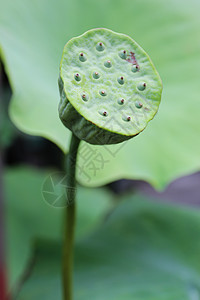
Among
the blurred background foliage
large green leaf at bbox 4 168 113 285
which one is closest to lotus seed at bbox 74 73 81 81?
the blurred background foliage

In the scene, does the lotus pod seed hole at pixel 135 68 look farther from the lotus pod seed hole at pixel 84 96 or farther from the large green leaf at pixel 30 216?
the large green leaf at pixel 30 216

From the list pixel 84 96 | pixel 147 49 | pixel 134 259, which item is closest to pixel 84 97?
pixel 84 96

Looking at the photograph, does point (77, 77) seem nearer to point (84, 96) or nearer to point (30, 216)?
point (84, 96)

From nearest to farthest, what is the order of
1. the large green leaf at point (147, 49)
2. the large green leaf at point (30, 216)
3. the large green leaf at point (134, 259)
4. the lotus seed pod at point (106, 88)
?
the lotus seed pod at point (106, 88), the large green leaf at point (147, 49), the large green leaf at point (134, 259), the large green leaf at point (30, 216)

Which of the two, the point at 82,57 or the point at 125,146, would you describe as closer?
the point at 82,57

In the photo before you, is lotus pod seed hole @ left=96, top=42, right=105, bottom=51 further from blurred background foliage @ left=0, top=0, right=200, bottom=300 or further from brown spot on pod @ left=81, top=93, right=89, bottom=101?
blurred background foliage @ left=0, top=0, right=200, bottom=300

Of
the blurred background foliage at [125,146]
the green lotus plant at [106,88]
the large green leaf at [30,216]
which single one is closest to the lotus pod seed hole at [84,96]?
the green lotus plant at [106,88]

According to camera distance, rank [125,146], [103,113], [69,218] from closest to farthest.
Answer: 1. [103,113]
2. [69,218]
3. [125,146]
